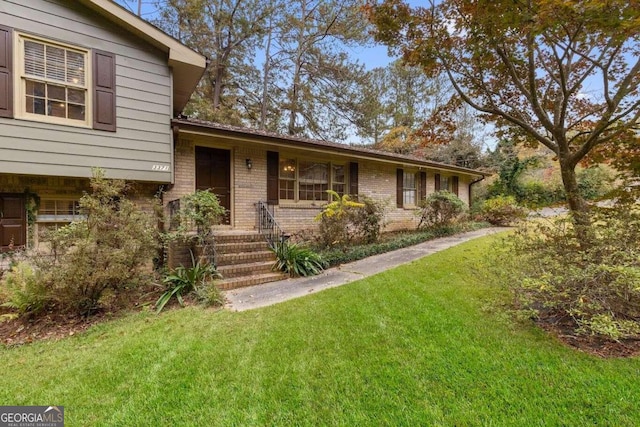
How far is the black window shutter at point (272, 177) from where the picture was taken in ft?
27.3

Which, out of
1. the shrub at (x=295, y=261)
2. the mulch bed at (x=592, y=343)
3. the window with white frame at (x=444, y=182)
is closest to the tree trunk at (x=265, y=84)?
the window with white frame at (x=444, y=182)

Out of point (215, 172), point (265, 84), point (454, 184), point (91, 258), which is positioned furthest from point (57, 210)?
point (454, 184)

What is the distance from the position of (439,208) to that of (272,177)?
6643 millimetres

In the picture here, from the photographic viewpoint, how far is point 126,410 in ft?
7.66

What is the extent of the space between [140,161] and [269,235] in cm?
316

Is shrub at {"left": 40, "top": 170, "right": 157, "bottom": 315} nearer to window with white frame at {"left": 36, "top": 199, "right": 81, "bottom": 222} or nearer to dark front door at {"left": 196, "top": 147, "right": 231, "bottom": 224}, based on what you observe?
window with white frame at {"left": 36, "top": 199, "right": 81, "bottom": 222}

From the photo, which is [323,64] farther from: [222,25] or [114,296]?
[114,296]

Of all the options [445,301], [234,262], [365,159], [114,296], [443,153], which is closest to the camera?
[445,301]

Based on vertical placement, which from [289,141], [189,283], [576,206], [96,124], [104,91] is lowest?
[189,283]

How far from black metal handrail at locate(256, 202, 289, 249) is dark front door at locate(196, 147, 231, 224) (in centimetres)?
→ 84

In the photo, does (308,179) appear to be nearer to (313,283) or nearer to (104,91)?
(313,283)

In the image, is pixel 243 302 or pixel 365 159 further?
pixel 365 159

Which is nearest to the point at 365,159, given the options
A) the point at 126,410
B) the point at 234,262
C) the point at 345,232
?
the point at 345,232

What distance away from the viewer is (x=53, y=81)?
5.44 m
